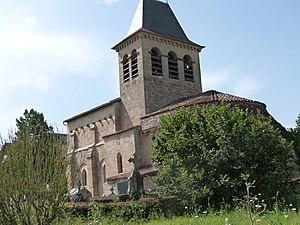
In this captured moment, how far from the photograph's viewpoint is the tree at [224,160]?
1263 centimetres

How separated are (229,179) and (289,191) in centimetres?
237

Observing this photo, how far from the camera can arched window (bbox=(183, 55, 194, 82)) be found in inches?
1197

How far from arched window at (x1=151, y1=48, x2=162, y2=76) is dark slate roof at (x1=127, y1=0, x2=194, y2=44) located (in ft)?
4.57

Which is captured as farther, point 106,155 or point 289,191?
point 106,155

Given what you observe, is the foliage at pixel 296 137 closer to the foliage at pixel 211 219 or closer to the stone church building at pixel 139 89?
the stone church building at pixel 139 89

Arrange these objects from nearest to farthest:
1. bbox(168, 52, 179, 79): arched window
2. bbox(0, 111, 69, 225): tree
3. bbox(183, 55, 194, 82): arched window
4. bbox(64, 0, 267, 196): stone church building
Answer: bbox(0, 111, 69, 225): tree → bbox(64, 0, 267, 196): stone church building → bbox(168, 52, 179, 79): arched window → bbox(183, 55, 194, 82): arched window

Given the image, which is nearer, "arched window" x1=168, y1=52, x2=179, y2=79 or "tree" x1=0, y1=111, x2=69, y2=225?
"tree" x1=0, y1=111, x2=69, y2=225

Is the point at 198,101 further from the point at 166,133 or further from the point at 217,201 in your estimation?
the point at 217,201

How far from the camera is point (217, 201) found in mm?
12859

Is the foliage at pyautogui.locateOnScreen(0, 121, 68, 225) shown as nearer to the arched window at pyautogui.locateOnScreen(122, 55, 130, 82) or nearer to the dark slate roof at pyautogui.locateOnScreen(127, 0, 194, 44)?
the dark slate roof at pyautogui.locateOnScreen(127, 0, 194, 44)

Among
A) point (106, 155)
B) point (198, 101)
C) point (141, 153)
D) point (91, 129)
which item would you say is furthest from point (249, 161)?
point (91, 129)

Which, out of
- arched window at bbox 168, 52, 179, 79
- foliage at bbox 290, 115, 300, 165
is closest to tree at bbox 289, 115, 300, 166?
foliage at bbox 290, 115, 300, 165

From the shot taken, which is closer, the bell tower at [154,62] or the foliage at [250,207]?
the foliage at [250,207]

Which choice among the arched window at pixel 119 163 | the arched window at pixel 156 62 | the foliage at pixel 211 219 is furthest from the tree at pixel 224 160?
the arched window at pixel 156 62
